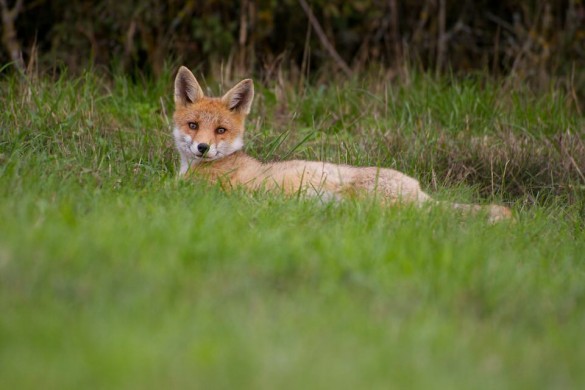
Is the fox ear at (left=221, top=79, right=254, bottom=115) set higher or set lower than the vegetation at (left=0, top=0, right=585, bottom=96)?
higher

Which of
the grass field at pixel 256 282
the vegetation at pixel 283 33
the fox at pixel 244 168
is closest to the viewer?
the grass field at pixel 256 282

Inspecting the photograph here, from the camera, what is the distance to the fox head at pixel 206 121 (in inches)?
272

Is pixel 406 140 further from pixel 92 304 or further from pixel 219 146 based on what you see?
pixel 92 304

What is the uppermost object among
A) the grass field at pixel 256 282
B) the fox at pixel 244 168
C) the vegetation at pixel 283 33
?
the grass field at pixel 256 282

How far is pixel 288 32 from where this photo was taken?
12539mm

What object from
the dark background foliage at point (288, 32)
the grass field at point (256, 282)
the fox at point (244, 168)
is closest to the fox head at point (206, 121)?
the fox at point (244, 168)

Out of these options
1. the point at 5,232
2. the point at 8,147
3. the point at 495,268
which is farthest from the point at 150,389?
the point at 8,147

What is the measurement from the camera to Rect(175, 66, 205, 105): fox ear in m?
7.23

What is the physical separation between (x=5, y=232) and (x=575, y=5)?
10323 millimetres

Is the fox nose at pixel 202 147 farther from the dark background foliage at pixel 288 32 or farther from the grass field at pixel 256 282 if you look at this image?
the dark background foliage at pixel 288 32

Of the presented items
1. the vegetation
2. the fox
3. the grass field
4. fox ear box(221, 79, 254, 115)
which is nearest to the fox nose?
the fox

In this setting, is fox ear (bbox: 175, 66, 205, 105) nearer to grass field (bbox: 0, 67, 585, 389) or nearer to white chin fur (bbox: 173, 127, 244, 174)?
white chin fur (bbox: 173, 127, 244, 174)

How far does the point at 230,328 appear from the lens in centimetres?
355

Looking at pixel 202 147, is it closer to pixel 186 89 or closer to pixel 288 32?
pixel 186 89
